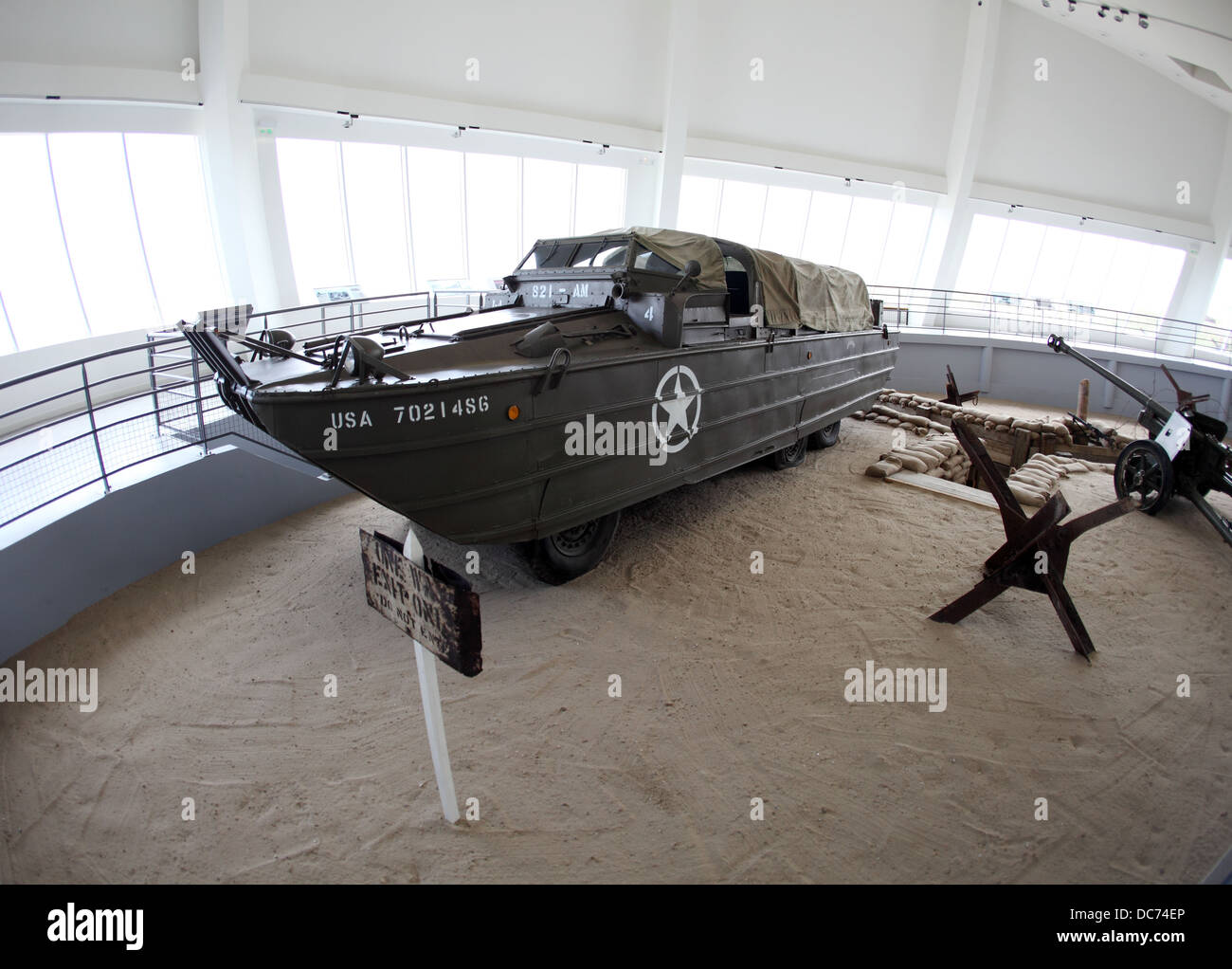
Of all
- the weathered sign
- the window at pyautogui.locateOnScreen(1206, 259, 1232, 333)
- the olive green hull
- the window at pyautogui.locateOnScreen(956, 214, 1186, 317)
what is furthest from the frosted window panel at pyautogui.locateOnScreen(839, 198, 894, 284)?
the weathered sign

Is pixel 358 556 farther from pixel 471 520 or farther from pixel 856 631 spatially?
pixel 856 631

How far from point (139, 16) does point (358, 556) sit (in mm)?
8979

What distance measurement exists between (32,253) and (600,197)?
1006cm

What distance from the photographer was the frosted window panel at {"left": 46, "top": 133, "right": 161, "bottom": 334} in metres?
8.80

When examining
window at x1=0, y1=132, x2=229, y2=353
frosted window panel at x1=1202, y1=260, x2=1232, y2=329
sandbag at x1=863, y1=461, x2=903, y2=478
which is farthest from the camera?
frosted window panel at x1=1202, y1=260, x2=1232, y2=329

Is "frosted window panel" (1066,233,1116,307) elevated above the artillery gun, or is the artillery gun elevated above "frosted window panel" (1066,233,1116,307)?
"frosted window panel" (1066,233,1116,307)

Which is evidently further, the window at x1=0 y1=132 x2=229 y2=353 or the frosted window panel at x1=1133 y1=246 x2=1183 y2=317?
the frosted window panel at x1=1133 y1=246 x2=1183 y2=317

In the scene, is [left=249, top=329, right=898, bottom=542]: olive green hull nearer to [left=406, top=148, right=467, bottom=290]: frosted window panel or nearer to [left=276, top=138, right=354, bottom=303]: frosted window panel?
[left=276, top=138, right=354, bottom=303]: frosted window panel

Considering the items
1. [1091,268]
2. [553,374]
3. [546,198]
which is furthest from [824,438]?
[1091,268]

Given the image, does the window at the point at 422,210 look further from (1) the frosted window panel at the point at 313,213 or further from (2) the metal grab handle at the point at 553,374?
(2) the metal grab handle at the point at 553,374

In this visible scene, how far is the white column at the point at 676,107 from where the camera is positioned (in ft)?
41.8

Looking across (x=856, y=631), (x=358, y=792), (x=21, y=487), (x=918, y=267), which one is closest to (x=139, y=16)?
(x=21, y=487)

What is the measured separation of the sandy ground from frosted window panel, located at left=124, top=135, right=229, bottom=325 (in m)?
7.30

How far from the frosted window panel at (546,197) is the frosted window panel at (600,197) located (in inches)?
8.8
